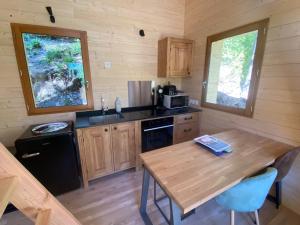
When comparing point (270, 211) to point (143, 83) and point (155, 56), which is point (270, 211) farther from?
point (155, 56)

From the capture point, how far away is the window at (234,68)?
195 cm

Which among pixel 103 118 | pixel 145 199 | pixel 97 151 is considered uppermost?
pixel 103 118

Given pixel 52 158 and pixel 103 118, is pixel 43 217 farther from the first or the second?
pixel 103 118

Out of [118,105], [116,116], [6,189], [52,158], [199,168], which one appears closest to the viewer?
[6,189]

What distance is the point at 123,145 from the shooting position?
2316 millimetres

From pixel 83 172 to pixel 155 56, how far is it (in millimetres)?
2327

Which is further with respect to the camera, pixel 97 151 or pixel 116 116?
pixel 116 116

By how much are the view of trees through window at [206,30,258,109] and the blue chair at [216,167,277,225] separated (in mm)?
1257

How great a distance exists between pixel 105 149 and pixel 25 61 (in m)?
1.60

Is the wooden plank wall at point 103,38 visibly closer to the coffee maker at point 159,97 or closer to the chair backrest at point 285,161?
the coffee maker at point 159,97

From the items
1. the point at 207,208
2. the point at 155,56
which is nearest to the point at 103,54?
the point at 155,56

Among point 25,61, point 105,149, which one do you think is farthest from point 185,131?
point 25,61

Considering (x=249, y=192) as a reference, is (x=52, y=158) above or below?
below

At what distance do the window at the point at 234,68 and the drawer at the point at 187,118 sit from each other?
275 mm
